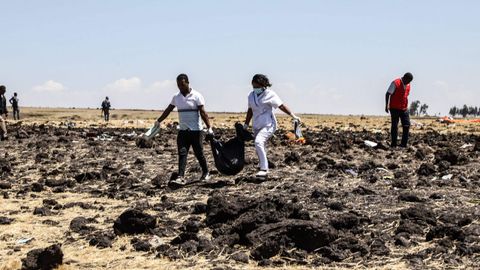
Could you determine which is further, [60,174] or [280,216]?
[60,174]

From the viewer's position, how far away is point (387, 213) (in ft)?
27.4

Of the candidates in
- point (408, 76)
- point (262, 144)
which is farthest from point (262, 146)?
point (408, 76)

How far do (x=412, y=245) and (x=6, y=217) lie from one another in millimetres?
5544

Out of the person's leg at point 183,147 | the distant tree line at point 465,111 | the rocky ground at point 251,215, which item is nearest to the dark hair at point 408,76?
the rocky ground at point 251,215

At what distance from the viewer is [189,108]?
449 inches

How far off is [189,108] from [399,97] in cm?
678

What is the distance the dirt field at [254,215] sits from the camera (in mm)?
6965

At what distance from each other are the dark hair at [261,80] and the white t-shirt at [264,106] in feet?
0.35

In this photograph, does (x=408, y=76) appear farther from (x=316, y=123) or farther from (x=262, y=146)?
(x=316, y=123)

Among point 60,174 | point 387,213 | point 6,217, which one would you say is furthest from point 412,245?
point 60,174

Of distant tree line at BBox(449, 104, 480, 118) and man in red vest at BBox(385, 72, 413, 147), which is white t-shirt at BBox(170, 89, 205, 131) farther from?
distant tree line at BBox(449, 104, 480, 118)

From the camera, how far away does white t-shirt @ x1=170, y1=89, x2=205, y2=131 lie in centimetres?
1138

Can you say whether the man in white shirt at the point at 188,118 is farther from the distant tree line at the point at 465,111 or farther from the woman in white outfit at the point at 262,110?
the distant tree line at the point at 465,111

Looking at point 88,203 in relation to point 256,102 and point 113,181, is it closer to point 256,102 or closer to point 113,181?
point 113,181
